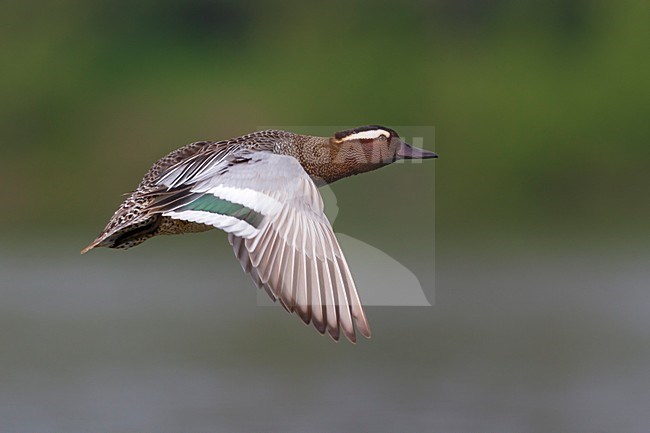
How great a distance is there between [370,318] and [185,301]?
133 cm

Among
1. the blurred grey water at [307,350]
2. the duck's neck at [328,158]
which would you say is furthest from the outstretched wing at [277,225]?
the blurred grey water at [307,350]

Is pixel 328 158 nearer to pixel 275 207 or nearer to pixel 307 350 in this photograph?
pixel 275 207

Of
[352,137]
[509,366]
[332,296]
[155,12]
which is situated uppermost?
[155,12]

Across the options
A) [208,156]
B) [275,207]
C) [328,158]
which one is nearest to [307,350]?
[328,158]

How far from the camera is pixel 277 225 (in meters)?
4.46

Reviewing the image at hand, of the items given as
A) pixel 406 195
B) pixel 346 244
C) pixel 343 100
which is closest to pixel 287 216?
pixel 346 244

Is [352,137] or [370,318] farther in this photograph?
[370,318]

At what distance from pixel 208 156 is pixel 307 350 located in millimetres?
5915

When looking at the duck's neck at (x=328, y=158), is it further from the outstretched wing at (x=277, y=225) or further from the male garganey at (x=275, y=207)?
the outstretched wing at (x=277, y=225)

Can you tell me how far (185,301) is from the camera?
1093 centimetres

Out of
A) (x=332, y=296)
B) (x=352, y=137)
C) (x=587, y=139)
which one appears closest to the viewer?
(x=332, y=296)

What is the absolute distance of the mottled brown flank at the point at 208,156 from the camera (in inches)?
186

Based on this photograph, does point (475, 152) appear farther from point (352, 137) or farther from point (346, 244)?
point (352, 137)

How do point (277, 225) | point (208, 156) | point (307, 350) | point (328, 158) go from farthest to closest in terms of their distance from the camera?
1. point (307, 350)
2. point (328, 158)
3. point (208, 156)
4. point (277, 225)
